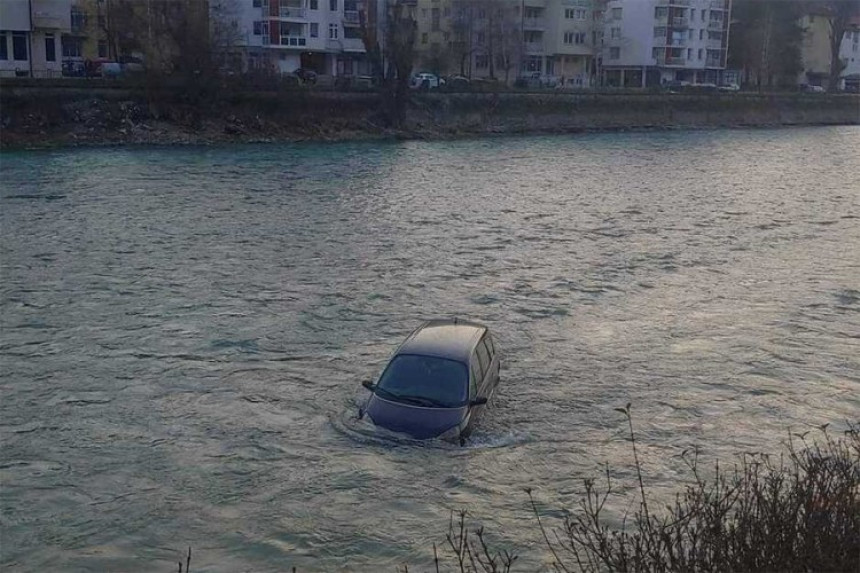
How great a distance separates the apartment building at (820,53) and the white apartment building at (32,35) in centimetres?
8356

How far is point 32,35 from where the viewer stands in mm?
70062

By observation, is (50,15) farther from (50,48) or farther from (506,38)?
(506,38)

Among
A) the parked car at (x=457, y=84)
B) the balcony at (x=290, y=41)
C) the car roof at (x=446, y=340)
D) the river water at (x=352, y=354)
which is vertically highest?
the balcony at (x=290, y=41)

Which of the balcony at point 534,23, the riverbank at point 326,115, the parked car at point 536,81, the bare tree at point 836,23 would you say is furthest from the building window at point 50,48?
the bare tree at point 836,23

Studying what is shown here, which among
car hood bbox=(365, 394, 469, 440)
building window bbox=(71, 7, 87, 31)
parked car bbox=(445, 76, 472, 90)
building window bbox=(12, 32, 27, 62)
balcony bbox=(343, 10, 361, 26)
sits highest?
balcony bbox=(343, 10, 361, 26)

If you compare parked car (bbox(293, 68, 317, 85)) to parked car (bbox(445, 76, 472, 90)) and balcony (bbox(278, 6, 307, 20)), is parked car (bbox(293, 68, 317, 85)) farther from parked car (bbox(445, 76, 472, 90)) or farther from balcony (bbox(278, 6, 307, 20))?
parked car (bbox(445, 76, 472, 90))

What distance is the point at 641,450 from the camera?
13195 millimetres

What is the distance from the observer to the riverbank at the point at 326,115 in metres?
56.8

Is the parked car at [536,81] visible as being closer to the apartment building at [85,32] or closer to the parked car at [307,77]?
the parked car at [307,77]

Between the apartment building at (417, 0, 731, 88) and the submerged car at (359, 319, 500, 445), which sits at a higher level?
the apartment building at (417, 0, 731, 88)

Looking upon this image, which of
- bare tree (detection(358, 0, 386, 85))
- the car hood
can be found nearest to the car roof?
the car hood

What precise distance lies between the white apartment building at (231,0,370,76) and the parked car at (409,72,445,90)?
9.05m

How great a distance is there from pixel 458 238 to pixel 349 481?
Result: 18.2m

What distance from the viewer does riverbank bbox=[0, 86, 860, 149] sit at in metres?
56.8
